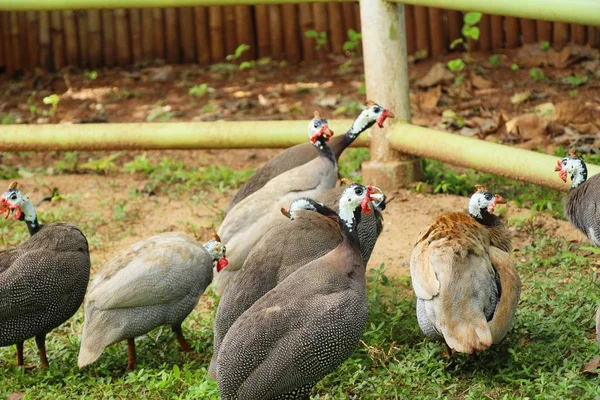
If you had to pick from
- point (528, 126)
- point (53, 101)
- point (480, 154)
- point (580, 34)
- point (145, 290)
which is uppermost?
point (580, 34)

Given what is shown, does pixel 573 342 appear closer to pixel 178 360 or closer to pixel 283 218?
pixel 283 218

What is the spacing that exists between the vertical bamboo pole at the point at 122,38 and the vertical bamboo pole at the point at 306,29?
1.54 metres

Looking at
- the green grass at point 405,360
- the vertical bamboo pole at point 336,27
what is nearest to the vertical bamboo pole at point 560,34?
the vertical bamboo pole at point 336,27

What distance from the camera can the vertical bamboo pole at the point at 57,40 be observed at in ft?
31.2

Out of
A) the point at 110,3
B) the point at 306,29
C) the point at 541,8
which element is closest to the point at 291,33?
the point at 306,29

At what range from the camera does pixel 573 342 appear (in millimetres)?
4621

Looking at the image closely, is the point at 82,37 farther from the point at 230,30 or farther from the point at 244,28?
the point at 244,28

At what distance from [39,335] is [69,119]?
401 cm

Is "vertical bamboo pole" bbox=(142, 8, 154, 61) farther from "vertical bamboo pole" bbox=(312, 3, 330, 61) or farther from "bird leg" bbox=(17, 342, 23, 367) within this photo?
"bird leg" bbox=(17, 342, 23, 367)

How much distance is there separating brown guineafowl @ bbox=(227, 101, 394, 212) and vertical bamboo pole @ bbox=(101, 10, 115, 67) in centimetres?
397

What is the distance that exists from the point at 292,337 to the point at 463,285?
2.46 ft

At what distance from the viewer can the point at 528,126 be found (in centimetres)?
738

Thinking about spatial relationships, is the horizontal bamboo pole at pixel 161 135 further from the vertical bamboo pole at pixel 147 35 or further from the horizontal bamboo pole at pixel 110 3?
the vertical bamboo pole at pixel 147 35

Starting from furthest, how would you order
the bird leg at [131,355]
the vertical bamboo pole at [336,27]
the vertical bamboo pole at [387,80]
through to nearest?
1. the vertical bamboo pole at [336,27]
2. the vertical bamboo pole at [387,80]
3. the bird leg at [131,355]
